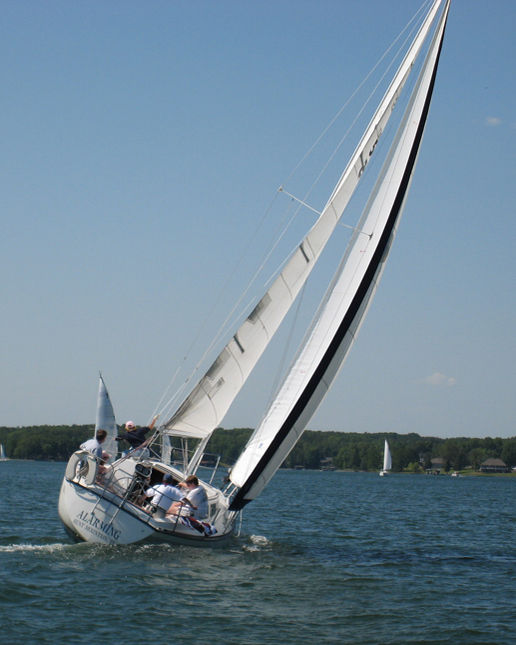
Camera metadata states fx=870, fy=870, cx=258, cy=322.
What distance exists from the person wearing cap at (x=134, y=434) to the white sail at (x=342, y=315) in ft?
→ 7.02

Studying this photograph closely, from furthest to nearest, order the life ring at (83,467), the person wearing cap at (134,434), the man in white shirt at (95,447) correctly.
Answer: the person wearing cap at (134,434) → the man in white shirt at (95,447) → the life ring at (83,467)

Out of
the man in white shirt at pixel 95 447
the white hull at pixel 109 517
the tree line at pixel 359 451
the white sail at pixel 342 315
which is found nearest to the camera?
the white hull at pixel 109 517

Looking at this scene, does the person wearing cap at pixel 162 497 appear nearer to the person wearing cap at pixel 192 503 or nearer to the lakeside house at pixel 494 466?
the person wearing cap at pixel 192 503

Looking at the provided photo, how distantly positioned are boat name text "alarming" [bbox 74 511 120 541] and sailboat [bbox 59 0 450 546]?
0.34 feet

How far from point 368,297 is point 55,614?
888 cm

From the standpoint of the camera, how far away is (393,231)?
18.0 meters

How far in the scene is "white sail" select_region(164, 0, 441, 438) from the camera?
709 inches

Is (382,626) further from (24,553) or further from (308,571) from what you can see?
(24,553)

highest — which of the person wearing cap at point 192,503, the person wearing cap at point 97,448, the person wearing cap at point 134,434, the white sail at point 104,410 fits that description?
the white sail at point 104,410

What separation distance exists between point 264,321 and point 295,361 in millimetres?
1084

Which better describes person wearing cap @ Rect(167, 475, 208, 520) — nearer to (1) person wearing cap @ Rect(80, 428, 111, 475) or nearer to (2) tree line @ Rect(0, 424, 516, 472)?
(1) person wearing cap @ Rect(80, 428, 111, 475)

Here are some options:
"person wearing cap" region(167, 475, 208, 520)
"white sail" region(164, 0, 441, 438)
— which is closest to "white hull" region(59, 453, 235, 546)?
"person wearing cap" region(167, 475, 208, 520)

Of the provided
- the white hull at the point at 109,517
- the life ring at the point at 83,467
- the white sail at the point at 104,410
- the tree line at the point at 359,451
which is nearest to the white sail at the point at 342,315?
the white hull at the point at 109,517

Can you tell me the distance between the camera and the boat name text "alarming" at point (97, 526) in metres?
15.6
